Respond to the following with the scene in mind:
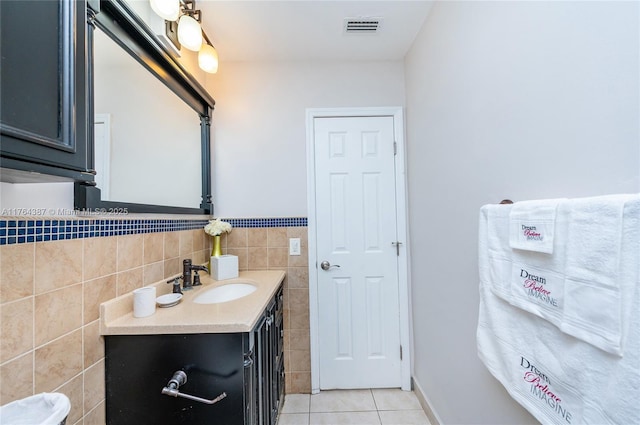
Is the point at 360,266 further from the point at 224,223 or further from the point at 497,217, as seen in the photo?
the point at 497,217

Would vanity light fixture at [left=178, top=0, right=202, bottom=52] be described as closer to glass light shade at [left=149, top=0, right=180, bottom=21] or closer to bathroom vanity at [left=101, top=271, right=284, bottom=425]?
glass light shade at [left=149, top=0, right=180, bottom=21]

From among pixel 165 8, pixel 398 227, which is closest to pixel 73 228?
pixel 165 8

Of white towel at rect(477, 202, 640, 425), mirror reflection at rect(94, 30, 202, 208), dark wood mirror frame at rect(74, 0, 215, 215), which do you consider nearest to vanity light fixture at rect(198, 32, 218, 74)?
dark wood mirror frame at rect(74, 0, 215, 215)

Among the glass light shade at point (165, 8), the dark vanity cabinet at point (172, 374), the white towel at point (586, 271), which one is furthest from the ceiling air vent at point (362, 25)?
the dark vanity cabinet at point (172, 374)

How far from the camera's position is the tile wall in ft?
2.40

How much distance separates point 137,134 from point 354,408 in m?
2.21

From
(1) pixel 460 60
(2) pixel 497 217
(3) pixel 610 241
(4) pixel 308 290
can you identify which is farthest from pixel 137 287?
(1) pixel 460 60

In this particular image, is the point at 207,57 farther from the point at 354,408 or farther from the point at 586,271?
the point at 354,408

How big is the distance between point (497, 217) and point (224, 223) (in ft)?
5.47

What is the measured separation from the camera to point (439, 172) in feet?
5.07

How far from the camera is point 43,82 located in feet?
1.90

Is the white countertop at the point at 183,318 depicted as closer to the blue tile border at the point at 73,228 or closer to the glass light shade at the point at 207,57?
the blue tile border at the point at 73,228

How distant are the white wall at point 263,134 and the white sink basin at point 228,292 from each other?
23.3 inches

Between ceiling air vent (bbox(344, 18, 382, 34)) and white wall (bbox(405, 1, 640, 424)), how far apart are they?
0.32m
